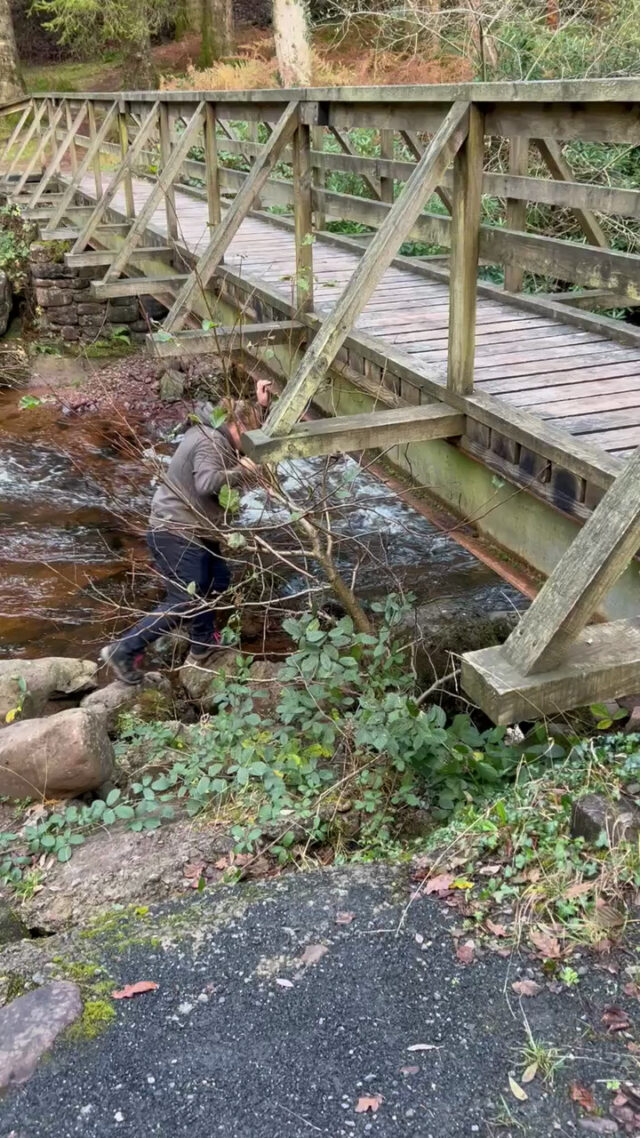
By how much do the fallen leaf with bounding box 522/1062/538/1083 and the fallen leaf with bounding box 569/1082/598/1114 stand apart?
88 millimetres

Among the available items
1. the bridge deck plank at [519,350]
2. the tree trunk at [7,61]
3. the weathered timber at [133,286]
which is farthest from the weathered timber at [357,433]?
the tree trunk at [7,61]

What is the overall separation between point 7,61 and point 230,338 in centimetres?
2055

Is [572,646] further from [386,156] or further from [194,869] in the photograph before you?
[386,156]

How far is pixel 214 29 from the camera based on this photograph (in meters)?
25.4

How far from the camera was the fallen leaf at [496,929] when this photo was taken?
2.61 m

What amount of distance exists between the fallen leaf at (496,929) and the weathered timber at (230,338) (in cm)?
389

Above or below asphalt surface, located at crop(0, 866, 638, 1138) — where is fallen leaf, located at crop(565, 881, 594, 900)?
above

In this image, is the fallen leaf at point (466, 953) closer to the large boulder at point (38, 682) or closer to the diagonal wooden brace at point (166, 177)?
the large boulder at point (38, 682)

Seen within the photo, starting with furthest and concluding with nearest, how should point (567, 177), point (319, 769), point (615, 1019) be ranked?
point (567, 177) < point (319, 769) < point (615, 1019)

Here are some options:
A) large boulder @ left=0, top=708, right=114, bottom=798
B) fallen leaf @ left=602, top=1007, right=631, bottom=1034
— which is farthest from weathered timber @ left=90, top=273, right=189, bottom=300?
fallen leaf @ left=602, top=1007, right=631, bottom=1034

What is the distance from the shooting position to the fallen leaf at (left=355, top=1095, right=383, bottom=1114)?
2205mm

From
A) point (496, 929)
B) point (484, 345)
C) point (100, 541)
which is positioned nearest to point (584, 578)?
point (496, 929)

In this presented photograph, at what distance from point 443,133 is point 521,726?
8.47ft

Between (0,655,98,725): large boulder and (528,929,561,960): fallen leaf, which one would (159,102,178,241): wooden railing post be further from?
(528,929,561,960): fallen leaf
